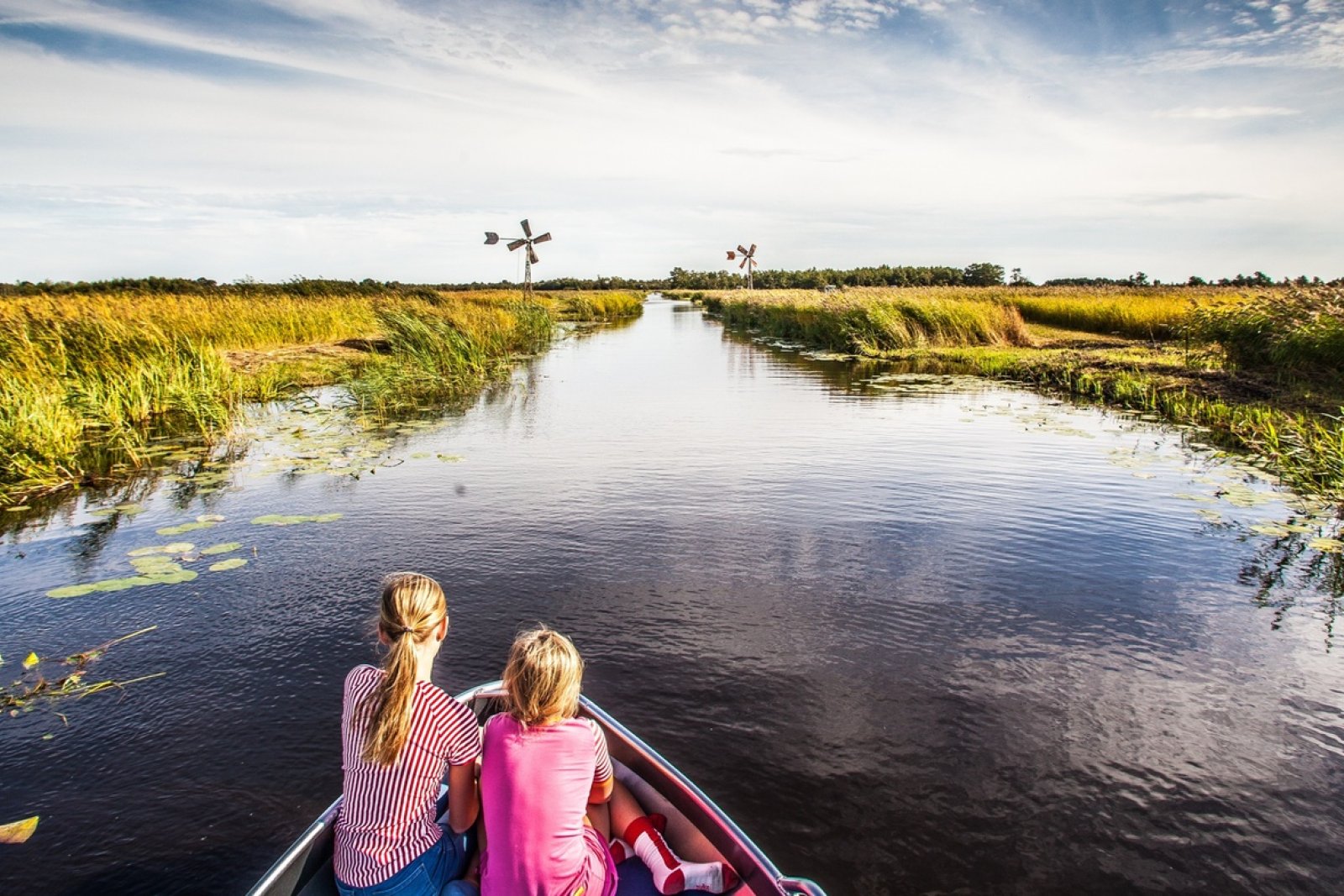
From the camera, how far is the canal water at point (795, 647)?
3982 mm

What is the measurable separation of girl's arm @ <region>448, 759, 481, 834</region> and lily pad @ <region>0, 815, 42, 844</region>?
2520 millimetres

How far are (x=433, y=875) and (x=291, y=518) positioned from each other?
6.76 m

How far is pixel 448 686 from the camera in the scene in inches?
209

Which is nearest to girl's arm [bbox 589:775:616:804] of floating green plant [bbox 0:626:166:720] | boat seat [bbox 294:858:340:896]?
boat seat [bbox 294:858:340:896]

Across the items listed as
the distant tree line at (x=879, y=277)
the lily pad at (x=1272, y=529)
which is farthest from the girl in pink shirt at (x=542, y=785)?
the distant tree line at (x=879, y=277)

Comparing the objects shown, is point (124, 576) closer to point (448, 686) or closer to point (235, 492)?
point (235, 492)

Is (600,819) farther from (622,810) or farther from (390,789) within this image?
(390,789)

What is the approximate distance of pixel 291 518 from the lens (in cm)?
884

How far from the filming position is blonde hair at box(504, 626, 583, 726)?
2814mm

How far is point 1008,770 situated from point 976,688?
0.90m

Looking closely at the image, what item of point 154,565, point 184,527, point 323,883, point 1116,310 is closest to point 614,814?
point 323,883

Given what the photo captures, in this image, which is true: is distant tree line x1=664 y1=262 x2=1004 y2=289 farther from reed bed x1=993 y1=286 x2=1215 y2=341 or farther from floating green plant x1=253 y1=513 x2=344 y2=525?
floating green plant x1=253 y1=513 x2=344 y2=525

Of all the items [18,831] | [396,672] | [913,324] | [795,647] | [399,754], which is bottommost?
[18,831]

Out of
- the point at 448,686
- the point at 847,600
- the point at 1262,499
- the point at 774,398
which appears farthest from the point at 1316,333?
the point at 448,686
